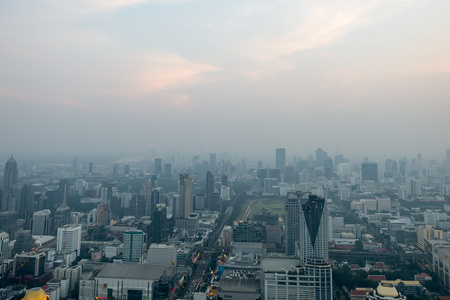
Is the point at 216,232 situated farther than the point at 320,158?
No

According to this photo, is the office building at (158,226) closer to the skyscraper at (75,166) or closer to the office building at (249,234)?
the office building at (249,234)

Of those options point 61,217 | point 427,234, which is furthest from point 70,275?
point 427,234

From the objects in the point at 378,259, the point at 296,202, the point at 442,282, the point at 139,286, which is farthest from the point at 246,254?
the point at 442,282

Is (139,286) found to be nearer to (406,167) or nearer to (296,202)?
(296,202)

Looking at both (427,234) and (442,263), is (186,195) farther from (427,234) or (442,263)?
(442,263)

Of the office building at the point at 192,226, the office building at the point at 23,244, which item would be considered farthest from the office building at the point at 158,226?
the office building at the point at 23,244

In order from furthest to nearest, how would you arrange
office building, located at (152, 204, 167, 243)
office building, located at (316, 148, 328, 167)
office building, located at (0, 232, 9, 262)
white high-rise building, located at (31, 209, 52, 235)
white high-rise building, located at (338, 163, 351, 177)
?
office building, located at (316, 148, 328, 167), white high-rise building, located at (338, 163, 351, 177), white high-rise building, located at (31, 209, 52, 235), office building, located at (152, 204, 167, 243), office building, located at (0, 232, 9, 262)

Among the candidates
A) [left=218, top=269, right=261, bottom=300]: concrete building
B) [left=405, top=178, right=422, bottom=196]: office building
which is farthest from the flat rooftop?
[left=405, top=178, right=422, bottom=196]: office building

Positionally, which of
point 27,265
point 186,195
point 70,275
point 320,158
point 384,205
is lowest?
point 70,275

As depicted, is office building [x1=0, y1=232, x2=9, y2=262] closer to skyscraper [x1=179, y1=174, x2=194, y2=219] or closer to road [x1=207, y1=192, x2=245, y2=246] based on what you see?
road [x1=207, y1=192, x2=245, y2=246]
